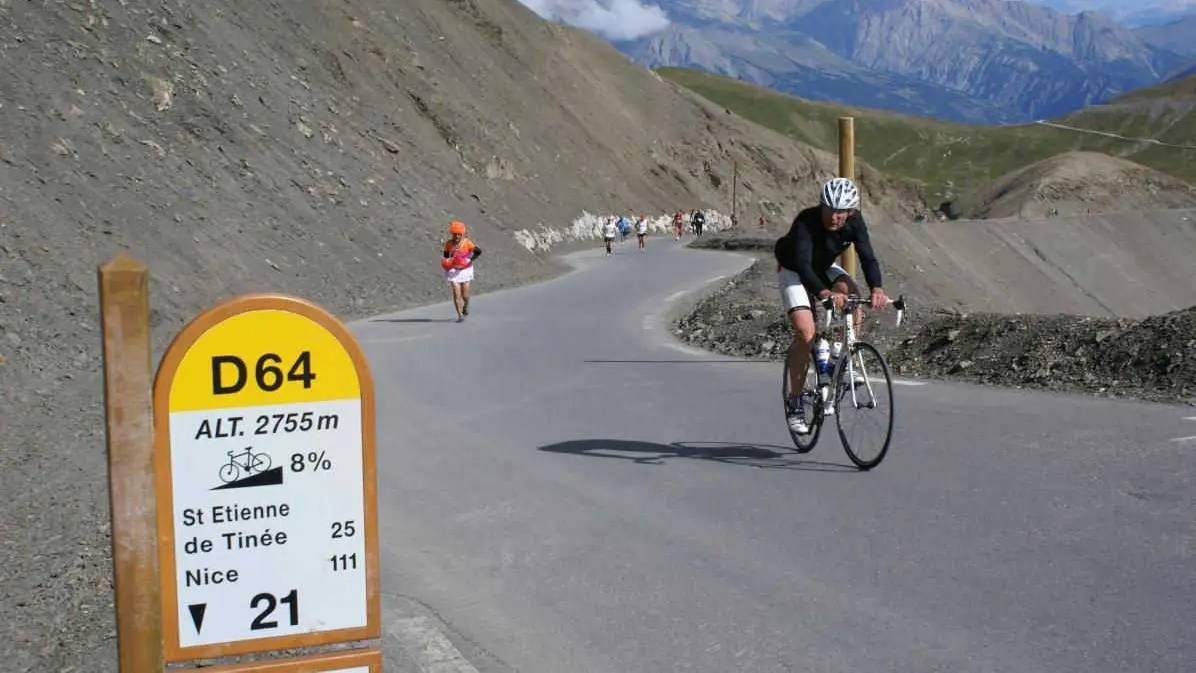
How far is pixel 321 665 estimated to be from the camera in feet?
11.1

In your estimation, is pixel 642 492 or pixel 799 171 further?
pixel 799 171

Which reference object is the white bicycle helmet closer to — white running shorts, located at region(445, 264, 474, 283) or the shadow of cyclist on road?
the shadow of cyclist on road

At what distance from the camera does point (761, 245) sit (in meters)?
47.4

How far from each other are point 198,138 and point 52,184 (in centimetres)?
646

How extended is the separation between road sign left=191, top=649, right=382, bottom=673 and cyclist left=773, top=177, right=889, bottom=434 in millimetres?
5020

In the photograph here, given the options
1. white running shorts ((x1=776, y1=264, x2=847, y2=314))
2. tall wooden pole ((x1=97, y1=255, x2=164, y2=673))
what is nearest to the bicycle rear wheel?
white running shorts ((x1=776, y1=264, x2=847, y2=314))

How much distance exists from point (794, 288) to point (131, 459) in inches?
223

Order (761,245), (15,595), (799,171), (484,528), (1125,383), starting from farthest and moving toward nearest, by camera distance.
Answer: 1. (799,171)
2. (761,245)
3. (1125,383)
4. (484,528)
5. (15,595)

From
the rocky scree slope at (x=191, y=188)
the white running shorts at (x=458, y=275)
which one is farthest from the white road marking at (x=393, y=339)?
the rocky scree slope at (x=191, y=188)

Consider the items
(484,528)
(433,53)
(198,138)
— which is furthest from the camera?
(433,53)

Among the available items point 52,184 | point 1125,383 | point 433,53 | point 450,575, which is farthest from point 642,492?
point 433,53

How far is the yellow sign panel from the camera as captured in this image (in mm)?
3277

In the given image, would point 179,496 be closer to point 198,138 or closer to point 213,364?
point 213,364

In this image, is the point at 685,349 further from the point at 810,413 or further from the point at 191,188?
the point at 191,188
